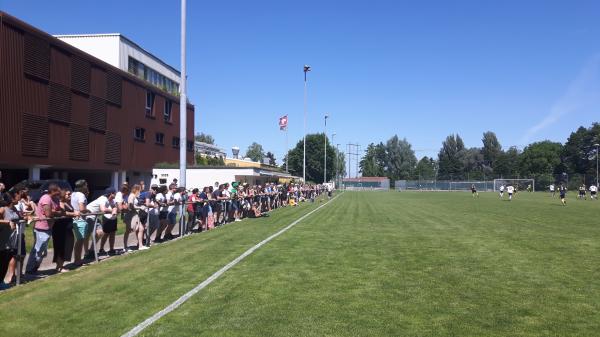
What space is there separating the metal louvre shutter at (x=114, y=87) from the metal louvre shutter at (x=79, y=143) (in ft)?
14.3

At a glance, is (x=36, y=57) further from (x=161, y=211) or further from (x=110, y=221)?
(x=110, y=221)

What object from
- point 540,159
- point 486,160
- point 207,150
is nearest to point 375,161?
point 486,160

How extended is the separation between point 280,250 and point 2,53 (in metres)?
20.8

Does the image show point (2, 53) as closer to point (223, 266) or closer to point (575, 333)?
point (223, 266)

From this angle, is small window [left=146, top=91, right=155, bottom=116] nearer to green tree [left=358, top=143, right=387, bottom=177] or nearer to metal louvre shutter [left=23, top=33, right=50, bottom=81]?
metal louvre shutter [left=23, top=33, right=50, bottom=81]

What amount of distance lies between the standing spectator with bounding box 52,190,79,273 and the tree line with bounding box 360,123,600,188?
11641 cm

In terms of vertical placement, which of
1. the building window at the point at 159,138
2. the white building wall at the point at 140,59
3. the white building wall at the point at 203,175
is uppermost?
the white building wall at the point at 140,59

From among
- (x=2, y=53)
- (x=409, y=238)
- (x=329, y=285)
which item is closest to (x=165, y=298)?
(x=329, y=285)

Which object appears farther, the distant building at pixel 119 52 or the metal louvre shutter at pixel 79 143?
the distant building at pixel 119 52

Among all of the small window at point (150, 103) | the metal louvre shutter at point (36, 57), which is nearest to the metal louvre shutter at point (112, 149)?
the small window at point (150, 103)

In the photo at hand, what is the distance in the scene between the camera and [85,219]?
10969 millimetres

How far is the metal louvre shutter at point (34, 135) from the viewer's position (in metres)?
27.6

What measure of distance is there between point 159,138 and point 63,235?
38.2 metres

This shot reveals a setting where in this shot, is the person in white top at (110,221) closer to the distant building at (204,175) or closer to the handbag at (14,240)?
the handbag at (14,240)
